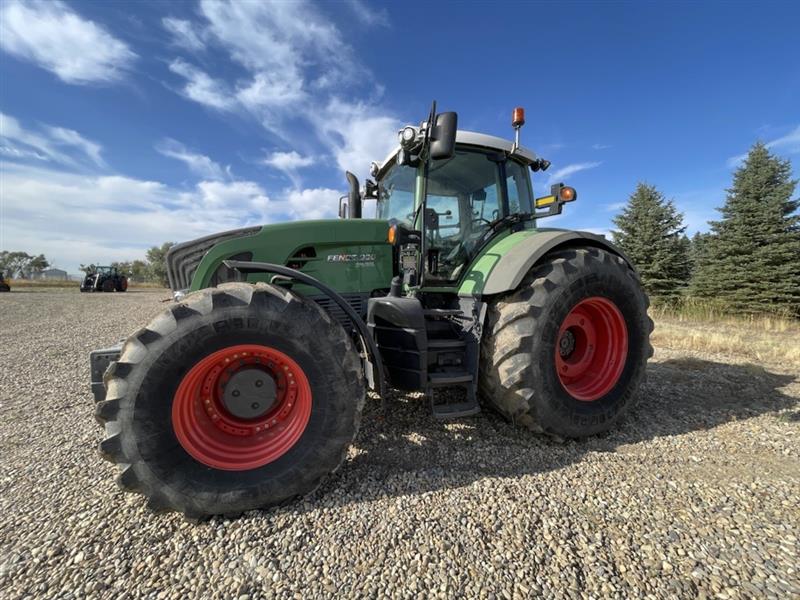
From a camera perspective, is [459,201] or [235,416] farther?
[459,201]

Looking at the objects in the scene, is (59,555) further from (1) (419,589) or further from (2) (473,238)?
(2) (473,238)

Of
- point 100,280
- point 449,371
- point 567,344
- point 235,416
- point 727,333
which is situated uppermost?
point 100,280

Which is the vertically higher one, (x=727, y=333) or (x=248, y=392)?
(x=248, y=392)

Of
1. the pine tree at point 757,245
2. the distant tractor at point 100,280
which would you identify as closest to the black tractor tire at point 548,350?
the pine tree at point 757,245

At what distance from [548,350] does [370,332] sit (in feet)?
4.28

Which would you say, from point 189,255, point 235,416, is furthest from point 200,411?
point 189,255

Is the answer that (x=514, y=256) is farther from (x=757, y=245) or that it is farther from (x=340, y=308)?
(x=757, y=245)

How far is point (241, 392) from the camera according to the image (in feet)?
7.23

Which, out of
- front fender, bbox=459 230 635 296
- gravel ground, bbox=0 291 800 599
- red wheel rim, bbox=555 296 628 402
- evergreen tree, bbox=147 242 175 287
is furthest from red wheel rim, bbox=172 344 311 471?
evergreen tree, bbox=147 242 175 287

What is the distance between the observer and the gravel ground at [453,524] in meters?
1.58

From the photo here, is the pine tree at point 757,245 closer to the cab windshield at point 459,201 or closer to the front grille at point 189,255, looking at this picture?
the cab windshield at point 459,201

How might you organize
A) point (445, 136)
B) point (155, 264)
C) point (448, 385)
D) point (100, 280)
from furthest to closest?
point (155, 264) < point (100, 280) < point (448, 385) < point (445, 136)

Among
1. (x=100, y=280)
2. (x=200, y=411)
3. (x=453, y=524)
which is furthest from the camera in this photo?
(x=100, y=280)

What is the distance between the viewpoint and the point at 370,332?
97.6 inches
